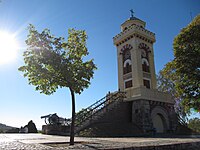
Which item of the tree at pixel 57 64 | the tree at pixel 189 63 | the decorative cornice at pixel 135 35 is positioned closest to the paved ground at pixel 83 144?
the tree at pixel 57 64

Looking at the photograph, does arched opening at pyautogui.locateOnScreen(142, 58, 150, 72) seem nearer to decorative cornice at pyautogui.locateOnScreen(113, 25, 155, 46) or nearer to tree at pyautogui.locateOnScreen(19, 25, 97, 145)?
decorative cornice at pyautogui.locateOnScreen(113, 25, 155, 46)

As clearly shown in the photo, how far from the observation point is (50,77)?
810 cm

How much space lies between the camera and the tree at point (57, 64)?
791cm

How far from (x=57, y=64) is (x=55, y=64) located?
91 mm

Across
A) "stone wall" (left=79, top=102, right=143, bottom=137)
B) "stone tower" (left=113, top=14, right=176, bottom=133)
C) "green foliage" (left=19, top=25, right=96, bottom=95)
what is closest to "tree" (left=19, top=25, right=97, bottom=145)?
"green foliage" (left=19, top=25, right=96, bottom=95)

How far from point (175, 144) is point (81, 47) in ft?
20.2

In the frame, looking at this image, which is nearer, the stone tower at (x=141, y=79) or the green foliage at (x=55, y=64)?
the green foliage at (x=55, y=64)

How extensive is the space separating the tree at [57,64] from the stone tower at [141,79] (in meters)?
12.4

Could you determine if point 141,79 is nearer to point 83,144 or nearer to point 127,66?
point 127,66

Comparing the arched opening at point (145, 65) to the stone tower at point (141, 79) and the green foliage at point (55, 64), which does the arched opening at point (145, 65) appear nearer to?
the stone tower at point (141, 79)

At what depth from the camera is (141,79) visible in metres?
22.0

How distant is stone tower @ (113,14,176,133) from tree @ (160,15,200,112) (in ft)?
21.8

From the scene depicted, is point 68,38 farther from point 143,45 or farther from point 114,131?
point 143,45

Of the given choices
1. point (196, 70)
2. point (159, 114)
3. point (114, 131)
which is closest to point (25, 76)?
point (114, 131)
